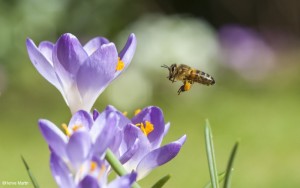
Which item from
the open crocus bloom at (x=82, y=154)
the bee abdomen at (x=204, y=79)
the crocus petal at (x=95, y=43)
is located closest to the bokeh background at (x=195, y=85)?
the bee abdomen at (x=204, y=79)

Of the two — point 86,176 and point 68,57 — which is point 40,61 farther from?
point 86,176

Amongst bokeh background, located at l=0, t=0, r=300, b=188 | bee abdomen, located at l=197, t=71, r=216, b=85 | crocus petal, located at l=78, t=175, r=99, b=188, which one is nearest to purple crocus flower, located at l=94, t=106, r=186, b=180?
crocus petal, located at l=78, t=175, r=99, b=188

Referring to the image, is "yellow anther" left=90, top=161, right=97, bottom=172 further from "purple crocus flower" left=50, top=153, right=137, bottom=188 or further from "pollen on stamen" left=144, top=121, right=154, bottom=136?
"pollen on stamen" left=144, top=121, right=154, bottom=136

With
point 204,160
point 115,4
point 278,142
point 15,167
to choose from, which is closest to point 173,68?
point 15,167

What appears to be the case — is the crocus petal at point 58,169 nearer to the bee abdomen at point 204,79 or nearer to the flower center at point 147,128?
the flower center at point 147,128

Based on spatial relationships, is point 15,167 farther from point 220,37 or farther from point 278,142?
point 220,37

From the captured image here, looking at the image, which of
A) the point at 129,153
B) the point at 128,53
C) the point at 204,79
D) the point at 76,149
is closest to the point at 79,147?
the point at 76,149
